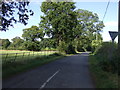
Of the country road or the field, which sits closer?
the country road

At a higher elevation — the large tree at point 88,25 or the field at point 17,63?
the large tree at point 88,25

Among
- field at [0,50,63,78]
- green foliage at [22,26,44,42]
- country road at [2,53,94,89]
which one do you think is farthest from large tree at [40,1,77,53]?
green foliage at [22,26,44,42]

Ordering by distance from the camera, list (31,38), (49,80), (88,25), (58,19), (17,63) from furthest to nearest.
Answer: (31,38) → (88,25) → (58,19) → (17,63) → (49,80)

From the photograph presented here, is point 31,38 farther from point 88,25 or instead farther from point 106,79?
point 106,79

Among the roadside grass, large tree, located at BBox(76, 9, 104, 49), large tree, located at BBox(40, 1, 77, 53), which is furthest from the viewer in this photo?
large tree, located at BBox(76, 9, 104, 49)

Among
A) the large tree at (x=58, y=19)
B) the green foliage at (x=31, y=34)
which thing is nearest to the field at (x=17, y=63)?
the large tree at (x=58, y=19)

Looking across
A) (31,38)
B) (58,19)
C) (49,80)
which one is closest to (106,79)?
(49,80)

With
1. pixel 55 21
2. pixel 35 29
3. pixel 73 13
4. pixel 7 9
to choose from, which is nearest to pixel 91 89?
pixel 7 9

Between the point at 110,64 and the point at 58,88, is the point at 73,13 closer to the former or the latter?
the point at 110,64

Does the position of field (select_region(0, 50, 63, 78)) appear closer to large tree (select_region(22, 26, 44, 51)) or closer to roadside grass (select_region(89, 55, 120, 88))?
roadside grass (select_region(89, 55, 120, 88))

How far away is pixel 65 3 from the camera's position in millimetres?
53531

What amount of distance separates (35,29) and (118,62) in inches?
3500

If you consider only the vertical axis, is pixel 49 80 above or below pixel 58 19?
below

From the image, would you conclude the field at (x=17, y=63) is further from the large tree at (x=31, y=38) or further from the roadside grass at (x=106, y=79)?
the large tree at (x=31, y=38)
